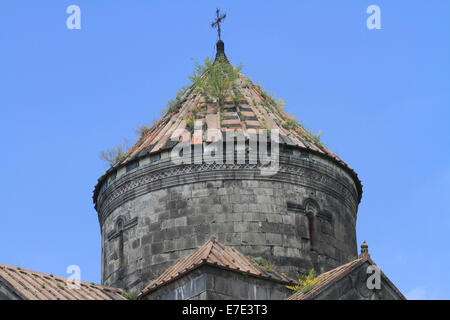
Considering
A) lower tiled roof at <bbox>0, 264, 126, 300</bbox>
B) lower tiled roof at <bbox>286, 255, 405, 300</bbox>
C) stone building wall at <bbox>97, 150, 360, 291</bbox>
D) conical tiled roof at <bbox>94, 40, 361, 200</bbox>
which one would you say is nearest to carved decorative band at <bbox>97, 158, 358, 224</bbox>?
stone building wall at <bbox>97, 150, 360, 291</bbox>

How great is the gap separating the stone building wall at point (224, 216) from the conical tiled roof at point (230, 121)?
1.07 ft

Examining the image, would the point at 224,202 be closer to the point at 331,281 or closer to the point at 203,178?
the point at 203,178

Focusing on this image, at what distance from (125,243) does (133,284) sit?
98 centimetres

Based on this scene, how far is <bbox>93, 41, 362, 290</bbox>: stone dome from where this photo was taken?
16656 mm

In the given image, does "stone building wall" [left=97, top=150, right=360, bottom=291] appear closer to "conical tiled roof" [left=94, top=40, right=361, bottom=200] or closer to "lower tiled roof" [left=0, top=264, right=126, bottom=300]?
"conical tiled roof" [left=94, top=40, right=361, bottom=200]

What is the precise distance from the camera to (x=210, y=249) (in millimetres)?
15281

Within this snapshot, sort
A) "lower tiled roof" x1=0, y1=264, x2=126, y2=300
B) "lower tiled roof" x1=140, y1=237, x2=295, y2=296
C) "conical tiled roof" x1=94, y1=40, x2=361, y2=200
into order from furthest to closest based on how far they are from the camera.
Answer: "conical tiled roof" x1=94, y1=40, x2=361, y2=200, "lower tiled roof" x1=140, y1=237, x2=295, y2=296, "lower tiled roof" x1=0, y1=264, x2=126, y2=300

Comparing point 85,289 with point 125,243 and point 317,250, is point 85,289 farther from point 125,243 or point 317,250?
point 317,250

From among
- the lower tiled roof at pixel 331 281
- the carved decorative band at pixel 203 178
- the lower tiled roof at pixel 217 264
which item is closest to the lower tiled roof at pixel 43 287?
the lower tiled roof at pixel 217 264

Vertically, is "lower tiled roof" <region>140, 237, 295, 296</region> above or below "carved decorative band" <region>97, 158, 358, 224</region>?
below

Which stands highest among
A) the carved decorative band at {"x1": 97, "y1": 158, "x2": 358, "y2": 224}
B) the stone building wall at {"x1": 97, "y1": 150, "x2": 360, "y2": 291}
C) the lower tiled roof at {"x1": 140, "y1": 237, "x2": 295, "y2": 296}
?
the carved decorative band at {"x1": 97, "y1": 158, "x2": 358, "y2": 224}

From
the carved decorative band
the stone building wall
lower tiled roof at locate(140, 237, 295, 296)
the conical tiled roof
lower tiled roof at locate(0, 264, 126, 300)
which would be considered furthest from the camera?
the conical tiled roof

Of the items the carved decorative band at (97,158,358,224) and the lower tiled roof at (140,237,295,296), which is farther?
the carved decorative band at (97,158,358,224)

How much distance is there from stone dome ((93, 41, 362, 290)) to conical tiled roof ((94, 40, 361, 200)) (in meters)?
0.03
